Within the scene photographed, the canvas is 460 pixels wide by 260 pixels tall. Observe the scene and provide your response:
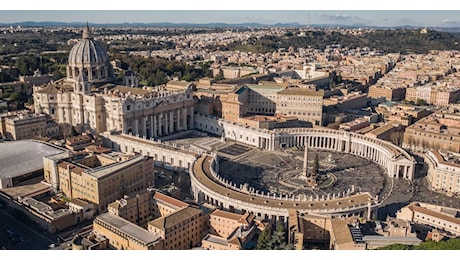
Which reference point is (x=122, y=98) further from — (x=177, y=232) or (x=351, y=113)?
(x=351, y=113)

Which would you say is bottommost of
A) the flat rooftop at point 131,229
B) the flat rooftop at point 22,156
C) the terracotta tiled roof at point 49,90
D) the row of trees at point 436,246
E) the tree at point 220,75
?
the flat rooftop at point 131,229

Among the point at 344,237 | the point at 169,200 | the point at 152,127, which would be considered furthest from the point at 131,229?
the point at 152,127

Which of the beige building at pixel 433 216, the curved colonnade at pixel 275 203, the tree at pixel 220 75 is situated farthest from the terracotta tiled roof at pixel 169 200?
the tree at pixel 220 75

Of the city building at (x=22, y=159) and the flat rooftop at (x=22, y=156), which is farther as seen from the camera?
the flat rooftop at (x=22, y=156)

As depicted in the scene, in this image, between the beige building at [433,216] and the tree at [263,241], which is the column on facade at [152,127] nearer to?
the tree at [263,241]

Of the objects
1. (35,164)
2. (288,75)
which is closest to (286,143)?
(35,164)

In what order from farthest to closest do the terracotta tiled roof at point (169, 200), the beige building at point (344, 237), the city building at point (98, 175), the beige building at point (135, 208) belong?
the city building at point (98, 175)
the terracotta tiled roof at point (169, 200)
the beige building at point (135, 208)
the beige building at point (344, 237)

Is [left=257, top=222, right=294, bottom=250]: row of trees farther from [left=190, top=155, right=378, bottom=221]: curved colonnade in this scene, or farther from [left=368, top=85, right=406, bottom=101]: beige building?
[left=368, top=85, right=406, bottom=101]: beige building
